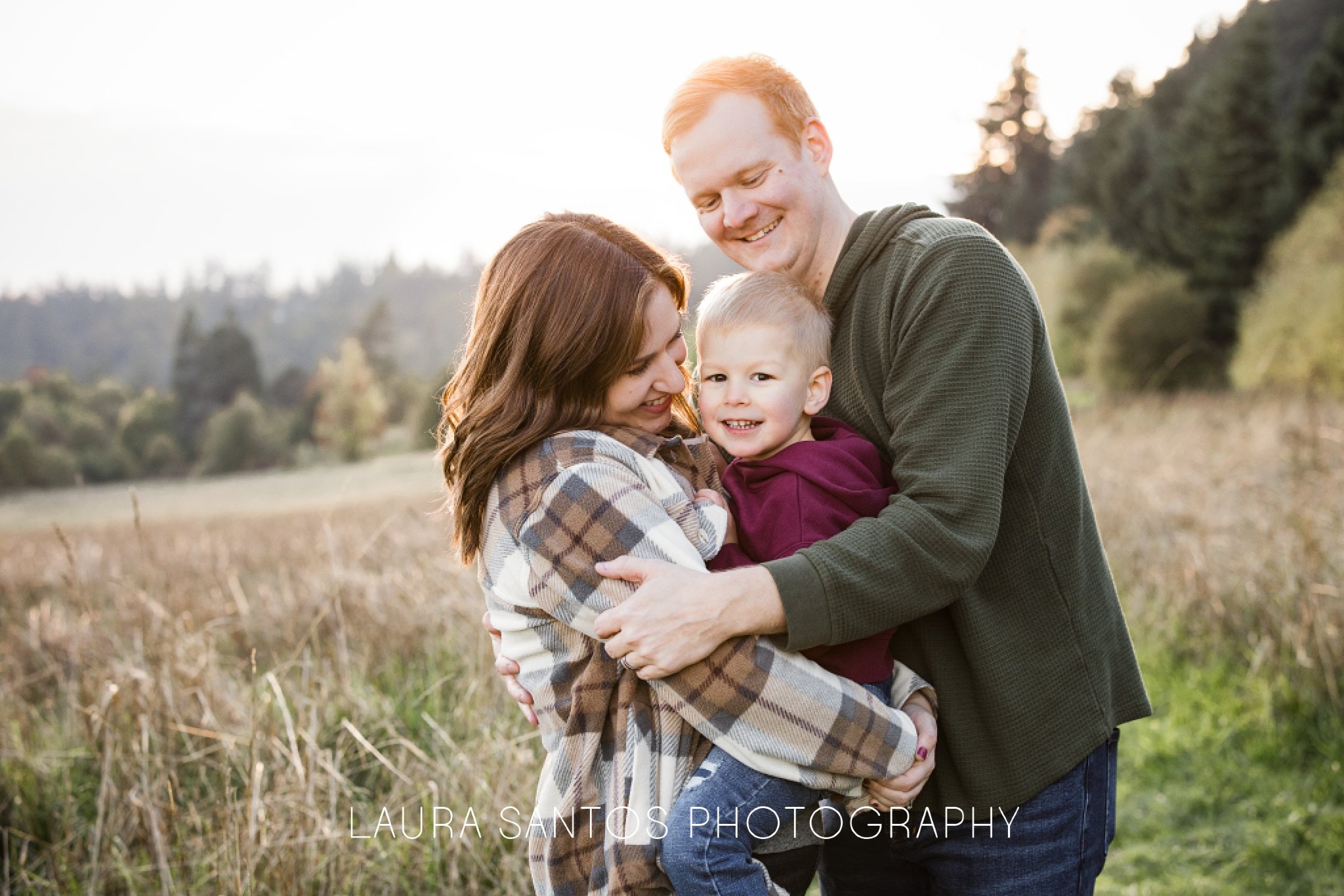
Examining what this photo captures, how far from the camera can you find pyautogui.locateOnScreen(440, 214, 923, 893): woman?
1514 mm

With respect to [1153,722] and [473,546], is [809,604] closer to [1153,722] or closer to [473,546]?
[473,546]

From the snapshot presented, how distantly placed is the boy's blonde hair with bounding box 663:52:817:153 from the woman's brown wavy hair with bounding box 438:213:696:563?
39 centimetres

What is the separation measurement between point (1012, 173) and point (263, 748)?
54.2 meters

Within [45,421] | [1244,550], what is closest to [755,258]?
[1244,550]

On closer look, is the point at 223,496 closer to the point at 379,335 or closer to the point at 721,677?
the point at 721,677

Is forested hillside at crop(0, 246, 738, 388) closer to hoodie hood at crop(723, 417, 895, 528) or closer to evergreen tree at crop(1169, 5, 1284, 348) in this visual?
evergreen tree at crop(1169, 5, 1284, 348)

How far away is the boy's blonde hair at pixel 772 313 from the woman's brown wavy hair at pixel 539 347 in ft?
0.55

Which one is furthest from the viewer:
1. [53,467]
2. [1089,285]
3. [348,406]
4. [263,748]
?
[348,406]

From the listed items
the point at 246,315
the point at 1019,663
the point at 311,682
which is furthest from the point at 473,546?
the point at 246,315

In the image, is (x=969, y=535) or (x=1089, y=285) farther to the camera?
(x=1089, y=285)

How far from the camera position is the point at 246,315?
5319 centimetres

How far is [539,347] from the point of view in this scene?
169cm

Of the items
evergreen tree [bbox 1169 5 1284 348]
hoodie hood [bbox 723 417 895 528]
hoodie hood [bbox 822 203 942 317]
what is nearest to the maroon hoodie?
hoodie hood [bbox 723 417 895 528]

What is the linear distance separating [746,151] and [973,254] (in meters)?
0.60
